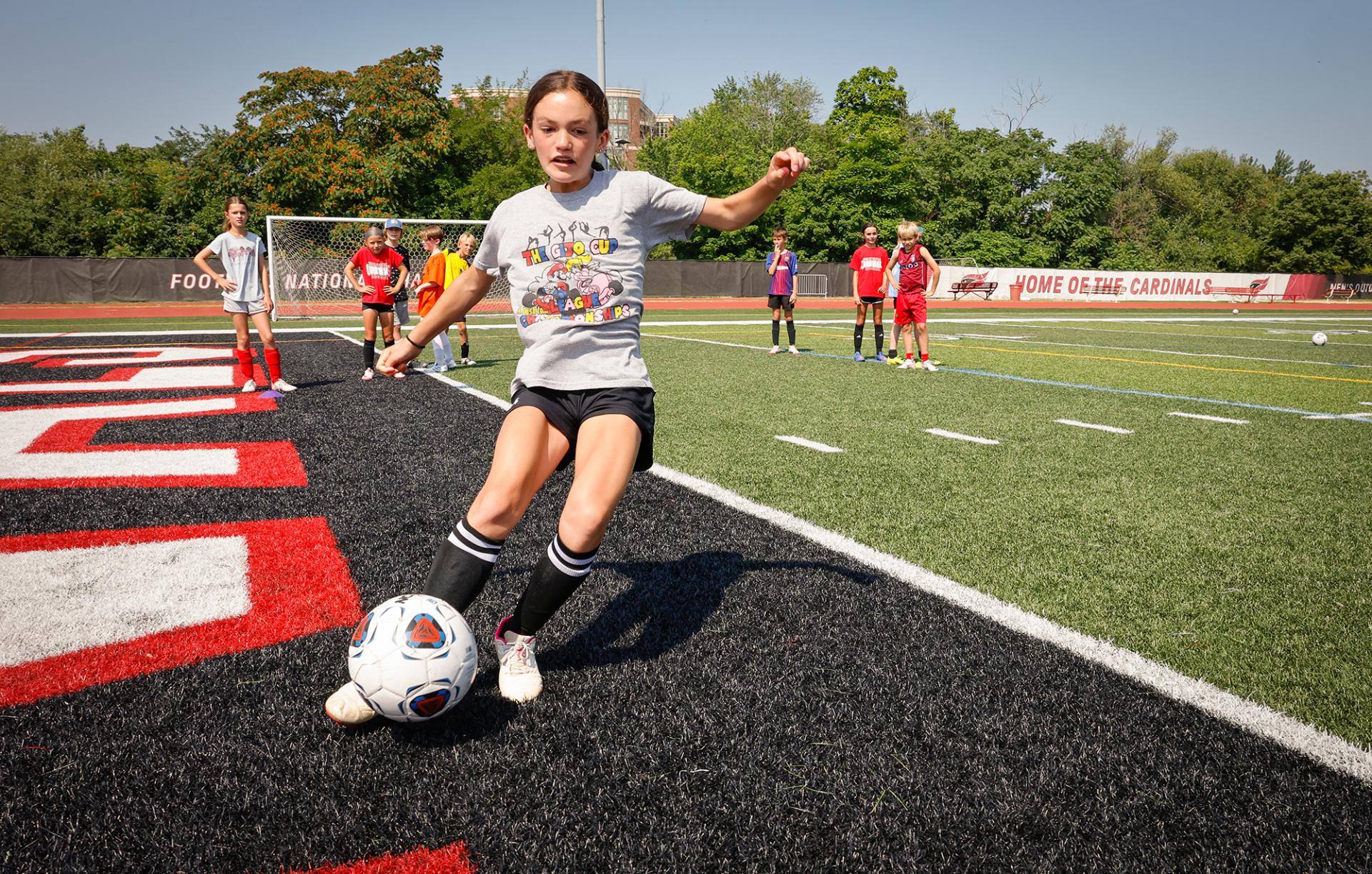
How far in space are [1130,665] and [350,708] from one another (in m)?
2.35

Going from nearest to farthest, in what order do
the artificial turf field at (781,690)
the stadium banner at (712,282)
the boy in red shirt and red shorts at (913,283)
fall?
1. the artificial turf field at (781,690)
2. the boy in red shirt and red shorts at (913,283)
3. the stadium banner at (712,282)

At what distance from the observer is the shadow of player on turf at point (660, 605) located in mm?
2750

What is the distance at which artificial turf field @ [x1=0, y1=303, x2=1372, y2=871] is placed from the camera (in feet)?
6.02

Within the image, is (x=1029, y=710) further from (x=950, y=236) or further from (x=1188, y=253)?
(x=1188, y=253)

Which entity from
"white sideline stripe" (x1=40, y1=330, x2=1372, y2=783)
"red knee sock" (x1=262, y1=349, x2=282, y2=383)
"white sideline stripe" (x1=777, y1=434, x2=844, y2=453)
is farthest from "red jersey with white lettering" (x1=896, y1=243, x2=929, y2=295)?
"white sideline stripe" (x1=40, y1=330, x2=1372, y2=783)

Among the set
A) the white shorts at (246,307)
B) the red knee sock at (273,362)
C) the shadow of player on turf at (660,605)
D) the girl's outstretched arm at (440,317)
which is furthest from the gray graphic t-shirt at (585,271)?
the white shorts at (246,307)

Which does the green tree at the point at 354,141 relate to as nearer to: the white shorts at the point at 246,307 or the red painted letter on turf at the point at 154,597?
the white shorts at the point at 246,307

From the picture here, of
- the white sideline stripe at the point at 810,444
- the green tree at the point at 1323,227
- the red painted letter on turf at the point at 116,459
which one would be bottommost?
the white sideline stripe at the point at 810,444

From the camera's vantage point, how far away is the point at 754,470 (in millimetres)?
5309

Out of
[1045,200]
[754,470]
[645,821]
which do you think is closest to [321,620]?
[645,821]

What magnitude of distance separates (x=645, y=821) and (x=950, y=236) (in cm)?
5539

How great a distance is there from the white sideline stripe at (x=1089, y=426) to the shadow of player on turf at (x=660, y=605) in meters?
4.44

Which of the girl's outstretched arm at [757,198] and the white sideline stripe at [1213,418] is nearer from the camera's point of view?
the girl's outstretched arm at [757,198]

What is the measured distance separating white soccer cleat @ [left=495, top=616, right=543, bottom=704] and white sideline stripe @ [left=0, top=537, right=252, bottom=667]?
1.24 meters
